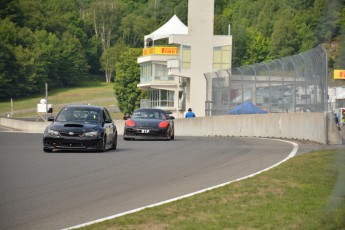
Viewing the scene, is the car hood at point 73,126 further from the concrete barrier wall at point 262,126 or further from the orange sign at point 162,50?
the orange sign at point 162,50

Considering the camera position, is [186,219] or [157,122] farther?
[157,122]

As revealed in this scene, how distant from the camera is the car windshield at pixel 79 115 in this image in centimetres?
2588

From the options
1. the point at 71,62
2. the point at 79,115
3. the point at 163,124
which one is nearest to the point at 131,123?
the point at 163,124

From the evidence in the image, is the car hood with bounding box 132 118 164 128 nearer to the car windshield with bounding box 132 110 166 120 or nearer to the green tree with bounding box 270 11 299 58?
the car windshield with bounding box 132 110 166 120

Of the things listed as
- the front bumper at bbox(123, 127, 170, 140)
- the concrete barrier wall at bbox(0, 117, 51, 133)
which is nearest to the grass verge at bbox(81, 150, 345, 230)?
the front bumper at bbox(123, 127, 170, 140)

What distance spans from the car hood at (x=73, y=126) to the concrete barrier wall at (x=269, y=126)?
21.4 ft

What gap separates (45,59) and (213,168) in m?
154

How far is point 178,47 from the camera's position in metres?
104

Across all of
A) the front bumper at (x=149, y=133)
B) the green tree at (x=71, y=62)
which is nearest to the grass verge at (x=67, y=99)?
the green tree at (x=71, y=62)

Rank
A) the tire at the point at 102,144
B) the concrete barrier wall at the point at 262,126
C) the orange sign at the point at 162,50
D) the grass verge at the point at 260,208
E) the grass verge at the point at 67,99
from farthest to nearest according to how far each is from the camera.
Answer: the grass verge at the point at 67,99, the orange sign at the point at 162,50, the concrete barrier wall at the point at 262,126, the tire at the point at 102,144, the grass verge at the point at 260,208

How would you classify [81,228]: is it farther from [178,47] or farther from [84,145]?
[178,47]

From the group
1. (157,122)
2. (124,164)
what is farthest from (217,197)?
(157,122)

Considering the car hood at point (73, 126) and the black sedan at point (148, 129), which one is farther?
the black sedan at point (148, 129)

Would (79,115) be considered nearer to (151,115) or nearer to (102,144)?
(102,144)
